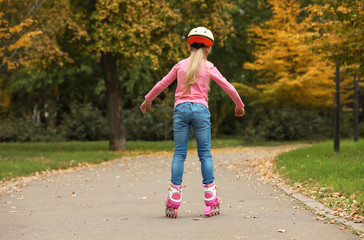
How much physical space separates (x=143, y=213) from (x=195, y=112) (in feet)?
4.56

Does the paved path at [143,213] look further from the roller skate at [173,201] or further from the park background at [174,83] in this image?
the park background at [174,83]

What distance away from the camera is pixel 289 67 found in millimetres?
27438

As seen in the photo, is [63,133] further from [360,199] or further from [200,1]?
[360,199]

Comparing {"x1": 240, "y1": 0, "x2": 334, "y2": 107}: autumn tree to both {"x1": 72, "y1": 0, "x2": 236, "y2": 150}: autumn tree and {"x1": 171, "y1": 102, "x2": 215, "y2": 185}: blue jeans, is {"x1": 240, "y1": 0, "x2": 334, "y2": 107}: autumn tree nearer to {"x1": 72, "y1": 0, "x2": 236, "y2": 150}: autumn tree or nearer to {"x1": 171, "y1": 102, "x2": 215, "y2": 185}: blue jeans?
{"x1": 72, "y1": 0, "x2": 236, "y2": 150}: autumn tree

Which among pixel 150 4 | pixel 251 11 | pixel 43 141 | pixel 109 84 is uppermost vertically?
pixel 251 11

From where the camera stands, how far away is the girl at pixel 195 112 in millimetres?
6355

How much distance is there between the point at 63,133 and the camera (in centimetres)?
2977

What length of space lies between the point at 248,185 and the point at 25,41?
9701 millimetres

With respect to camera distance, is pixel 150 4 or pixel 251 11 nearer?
pixel 150 4

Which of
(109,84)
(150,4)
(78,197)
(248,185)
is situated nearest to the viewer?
(78,197)

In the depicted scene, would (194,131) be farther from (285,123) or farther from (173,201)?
(285,123)

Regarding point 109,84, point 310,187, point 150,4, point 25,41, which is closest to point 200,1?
point 150,4

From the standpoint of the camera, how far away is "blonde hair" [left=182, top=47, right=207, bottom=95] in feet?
20.8

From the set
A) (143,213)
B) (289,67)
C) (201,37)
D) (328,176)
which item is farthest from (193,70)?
(289,67)
